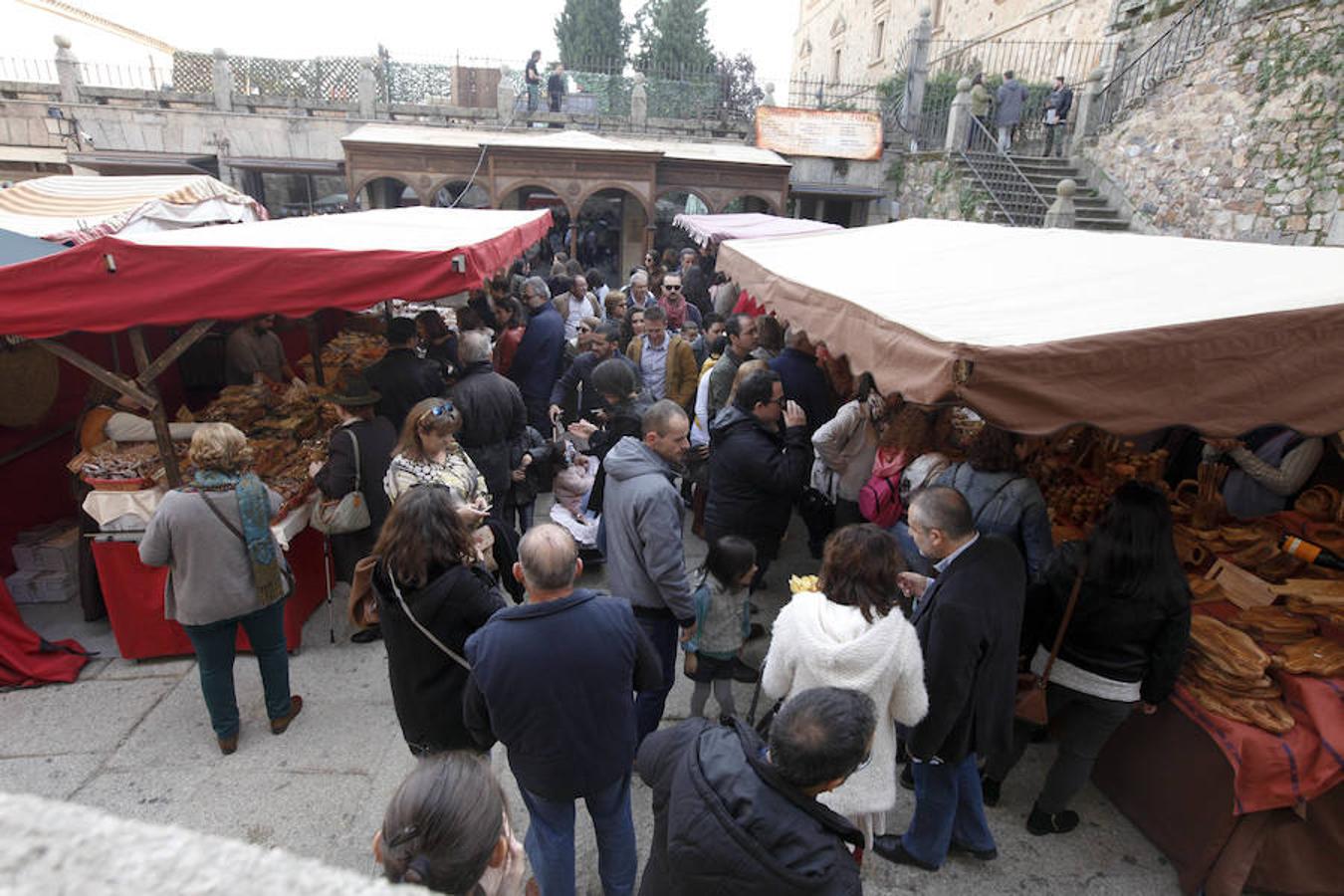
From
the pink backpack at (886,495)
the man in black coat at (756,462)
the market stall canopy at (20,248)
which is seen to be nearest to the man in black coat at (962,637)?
the man in black coat at (756,462)

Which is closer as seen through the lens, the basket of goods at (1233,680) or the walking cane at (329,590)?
the basket of goods at (1233,680)

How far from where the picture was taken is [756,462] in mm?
4074

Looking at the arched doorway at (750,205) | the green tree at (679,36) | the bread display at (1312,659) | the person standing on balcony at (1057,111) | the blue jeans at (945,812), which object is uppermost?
the green tree at (679,36)

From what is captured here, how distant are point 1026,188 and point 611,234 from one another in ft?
35.5

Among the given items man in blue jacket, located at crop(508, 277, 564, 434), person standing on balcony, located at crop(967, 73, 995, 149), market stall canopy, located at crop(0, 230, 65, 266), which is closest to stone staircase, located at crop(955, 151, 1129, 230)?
person standing on balcony, located at crop(967, 73, 995, 149)

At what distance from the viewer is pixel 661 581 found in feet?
10.8

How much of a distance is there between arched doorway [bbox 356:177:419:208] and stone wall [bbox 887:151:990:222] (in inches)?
506

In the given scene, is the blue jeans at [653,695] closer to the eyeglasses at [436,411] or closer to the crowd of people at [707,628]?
the crowd of people at [707,628]

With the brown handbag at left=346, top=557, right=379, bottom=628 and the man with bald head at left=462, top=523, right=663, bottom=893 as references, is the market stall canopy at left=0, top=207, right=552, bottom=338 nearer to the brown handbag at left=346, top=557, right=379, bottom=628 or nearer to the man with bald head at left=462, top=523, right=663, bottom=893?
the brown handbag at left=346, top=557, right=379, bottom=628

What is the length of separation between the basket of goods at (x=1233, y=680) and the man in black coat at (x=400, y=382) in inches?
188

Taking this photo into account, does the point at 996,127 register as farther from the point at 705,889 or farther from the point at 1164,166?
the point at 705,889

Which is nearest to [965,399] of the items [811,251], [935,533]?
[935,533]

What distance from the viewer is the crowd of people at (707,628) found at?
1819 millimetres

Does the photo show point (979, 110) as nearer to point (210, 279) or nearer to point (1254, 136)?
point (1254, 136)
